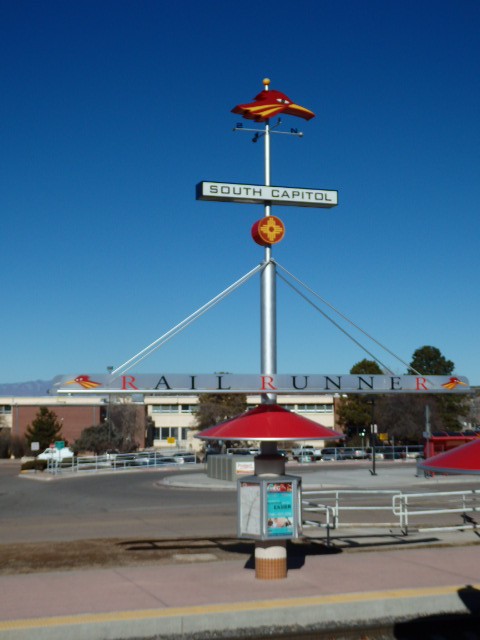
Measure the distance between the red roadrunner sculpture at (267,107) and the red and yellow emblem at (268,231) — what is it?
2.58 metres

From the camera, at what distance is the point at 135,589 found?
11.4 meters

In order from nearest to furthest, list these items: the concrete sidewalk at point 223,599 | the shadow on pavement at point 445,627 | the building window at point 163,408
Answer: the concrete sidewalk at point 223,599 < the shadow on pavement at point 445,627 < the building window at point 163,408

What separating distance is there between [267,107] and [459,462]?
1199 cm

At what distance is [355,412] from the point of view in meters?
80.4

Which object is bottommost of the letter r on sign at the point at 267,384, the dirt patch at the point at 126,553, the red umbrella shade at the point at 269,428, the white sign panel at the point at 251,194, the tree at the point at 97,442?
the dirt patch at the point at 126,553

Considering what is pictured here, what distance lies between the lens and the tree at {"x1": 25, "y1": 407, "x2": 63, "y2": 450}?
250 ft

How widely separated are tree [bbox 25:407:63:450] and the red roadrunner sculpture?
206 ft

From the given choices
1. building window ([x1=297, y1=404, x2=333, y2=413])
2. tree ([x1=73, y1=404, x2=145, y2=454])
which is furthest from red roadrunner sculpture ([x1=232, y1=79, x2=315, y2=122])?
building window ([x1=297, y1=404, x2=333, y2=413])

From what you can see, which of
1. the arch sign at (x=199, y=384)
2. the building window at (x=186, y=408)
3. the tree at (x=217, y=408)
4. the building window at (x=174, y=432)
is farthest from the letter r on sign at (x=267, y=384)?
the building window at (x=174, y=432)

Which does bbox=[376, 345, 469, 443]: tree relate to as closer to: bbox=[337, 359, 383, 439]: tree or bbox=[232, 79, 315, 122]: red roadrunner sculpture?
bbox=[337, 359, 383, 439]: tree

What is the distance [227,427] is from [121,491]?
2078 cm

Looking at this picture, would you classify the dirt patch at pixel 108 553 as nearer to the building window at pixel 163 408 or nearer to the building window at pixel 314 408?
the building window at pixel 314 408

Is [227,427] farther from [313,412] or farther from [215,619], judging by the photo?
[313,412]

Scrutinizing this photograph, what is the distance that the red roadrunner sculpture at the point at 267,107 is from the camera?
55.9ft
